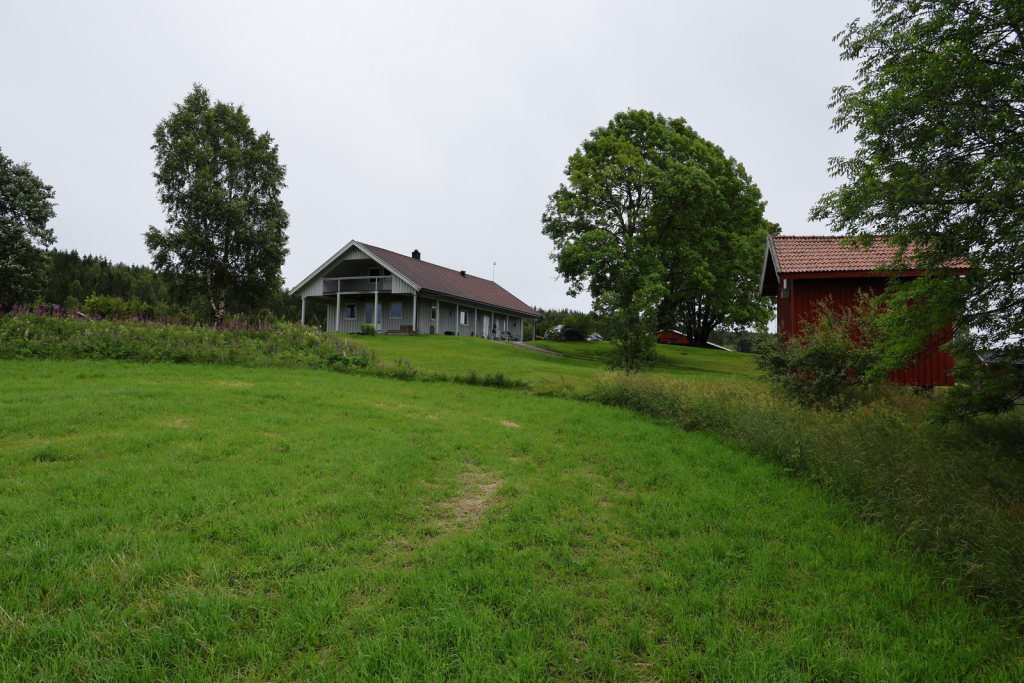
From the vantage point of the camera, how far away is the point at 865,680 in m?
2.58

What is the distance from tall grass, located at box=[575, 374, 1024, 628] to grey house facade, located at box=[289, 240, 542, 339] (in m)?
23.0

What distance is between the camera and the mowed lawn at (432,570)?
267 cm

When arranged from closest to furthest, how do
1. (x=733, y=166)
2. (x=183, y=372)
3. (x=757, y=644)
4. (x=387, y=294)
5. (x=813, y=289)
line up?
(x=757, y=644) → (x=183, y=372) → (x=813, y=289) → (x=733, y=166) → (x=387, y=294)

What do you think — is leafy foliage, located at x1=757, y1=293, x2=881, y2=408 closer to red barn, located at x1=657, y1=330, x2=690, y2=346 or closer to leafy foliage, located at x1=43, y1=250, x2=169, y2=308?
red barn, located at x1=657, y1=330, x2=690, y2=346

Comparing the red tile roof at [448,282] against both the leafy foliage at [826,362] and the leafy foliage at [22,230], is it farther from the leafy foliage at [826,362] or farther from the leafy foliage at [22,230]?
the leafy foliage at [826,362]

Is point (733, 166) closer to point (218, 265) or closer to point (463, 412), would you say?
point (463, 412)

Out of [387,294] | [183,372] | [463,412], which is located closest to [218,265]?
[387,294]

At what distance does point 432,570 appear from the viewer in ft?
11.5

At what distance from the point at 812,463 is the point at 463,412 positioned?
5703 mm

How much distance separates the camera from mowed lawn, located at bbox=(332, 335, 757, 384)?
18.1 metres

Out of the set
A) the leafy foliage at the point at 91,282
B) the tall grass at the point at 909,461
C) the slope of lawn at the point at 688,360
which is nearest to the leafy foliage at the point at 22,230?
the leafy foliage at the point at 91,282

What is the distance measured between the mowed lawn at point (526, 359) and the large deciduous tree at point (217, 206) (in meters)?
10.9

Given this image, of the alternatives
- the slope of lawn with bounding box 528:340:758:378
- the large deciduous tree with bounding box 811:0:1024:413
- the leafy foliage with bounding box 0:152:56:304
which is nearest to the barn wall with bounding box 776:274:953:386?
the slope of lawn with bounding box 528:340:758:378

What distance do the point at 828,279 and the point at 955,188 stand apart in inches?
406
